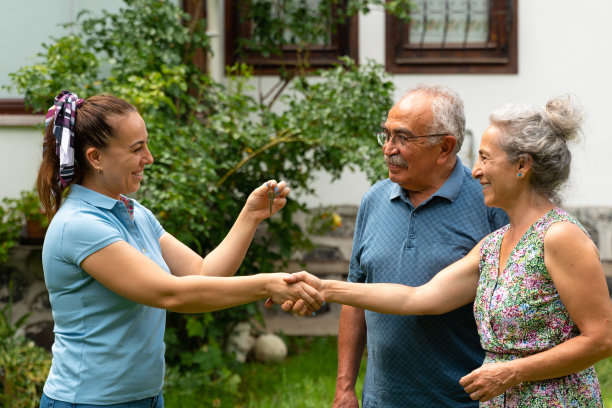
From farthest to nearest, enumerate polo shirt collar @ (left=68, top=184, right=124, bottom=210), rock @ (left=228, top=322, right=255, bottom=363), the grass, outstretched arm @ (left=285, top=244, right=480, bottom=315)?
rock @ (left=228, top=322, right=255, bottom=363) < the grass < outstretched arm @ (left=285, top=244, right=480, bottom=315) < polo shirt collar @ (left=68, top=184, right=124, bottom=210)

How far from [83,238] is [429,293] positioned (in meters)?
1.11

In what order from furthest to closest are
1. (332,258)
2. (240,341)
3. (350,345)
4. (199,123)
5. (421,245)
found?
(332,258), (240,341), (199,123), (350,345), (421,245)

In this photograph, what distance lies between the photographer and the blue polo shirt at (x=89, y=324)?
92.2 inches

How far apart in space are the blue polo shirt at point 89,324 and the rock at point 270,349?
3.34 metres

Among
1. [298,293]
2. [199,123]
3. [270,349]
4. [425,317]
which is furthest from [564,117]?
[270,349]

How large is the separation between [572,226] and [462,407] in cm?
76

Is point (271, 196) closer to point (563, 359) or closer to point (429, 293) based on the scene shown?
point (429, 293)

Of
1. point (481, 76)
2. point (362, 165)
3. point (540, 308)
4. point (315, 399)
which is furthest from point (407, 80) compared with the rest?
point (540, 308)

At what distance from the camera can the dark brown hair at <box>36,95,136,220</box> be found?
246 cm

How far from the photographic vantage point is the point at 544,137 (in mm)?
2324

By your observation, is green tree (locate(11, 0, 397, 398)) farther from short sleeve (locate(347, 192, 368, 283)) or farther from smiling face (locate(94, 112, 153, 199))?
smiling face (locate(94, 112, 153, 199))

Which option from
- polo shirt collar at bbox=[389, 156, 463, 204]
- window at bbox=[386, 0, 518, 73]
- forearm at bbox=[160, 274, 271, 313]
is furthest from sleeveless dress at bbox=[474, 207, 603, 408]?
window at bbox=[386, 0, 518, 73]

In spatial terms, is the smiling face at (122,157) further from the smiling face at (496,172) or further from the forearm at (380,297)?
the smiling face at (496,172)

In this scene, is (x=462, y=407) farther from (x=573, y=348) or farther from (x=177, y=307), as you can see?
(x=177, y=307)
